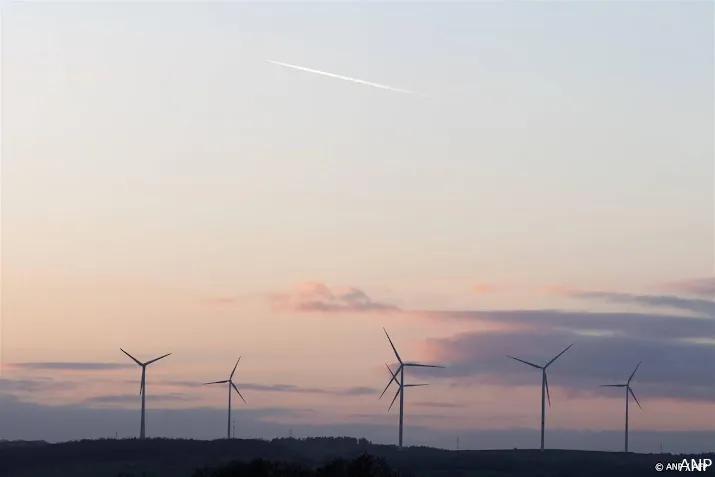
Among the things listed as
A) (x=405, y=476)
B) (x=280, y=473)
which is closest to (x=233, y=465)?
(x=280, y=473)

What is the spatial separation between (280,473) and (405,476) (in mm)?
37033

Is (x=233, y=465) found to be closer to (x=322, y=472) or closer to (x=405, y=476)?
(x=322, y=472)

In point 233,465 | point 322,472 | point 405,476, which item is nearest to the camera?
point 322,472

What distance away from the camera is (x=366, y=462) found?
15188cm

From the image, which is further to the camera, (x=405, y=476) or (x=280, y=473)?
(x=405, y=476)

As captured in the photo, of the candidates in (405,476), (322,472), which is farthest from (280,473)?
(405,476)

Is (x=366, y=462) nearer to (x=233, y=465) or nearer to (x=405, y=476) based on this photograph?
(x=233, y=465)

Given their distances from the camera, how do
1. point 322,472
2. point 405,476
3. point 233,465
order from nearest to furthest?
point 322,472, point 233,465, point 405,476

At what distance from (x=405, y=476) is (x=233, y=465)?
111 ft

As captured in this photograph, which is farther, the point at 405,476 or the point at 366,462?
the point at 405,476

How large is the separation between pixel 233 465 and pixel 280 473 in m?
8.92

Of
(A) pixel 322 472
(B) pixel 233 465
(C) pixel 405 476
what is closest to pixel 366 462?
(A) pixel 322 472

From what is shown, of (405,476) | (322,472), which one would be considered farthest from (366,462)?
(405,476)

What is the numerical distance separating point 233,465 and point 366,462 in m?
17.6
